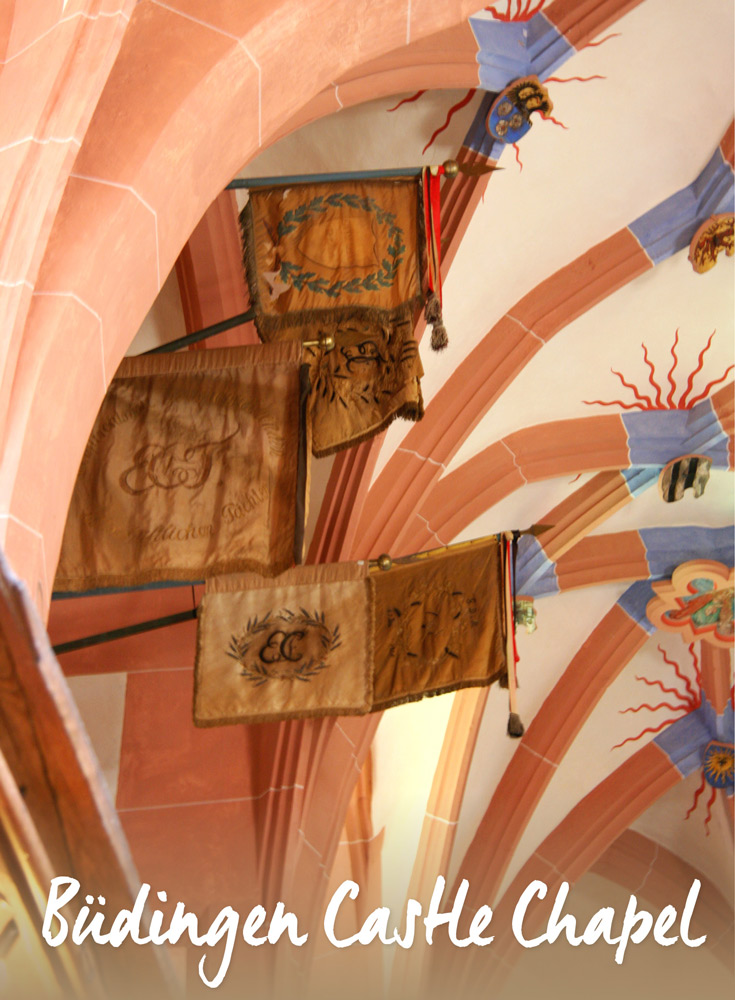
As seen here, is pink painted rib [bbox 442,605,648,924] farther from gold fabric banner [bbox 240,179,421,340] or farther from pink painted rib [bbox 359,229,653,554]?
gold fabric banner [bbox 240,179,421,340]

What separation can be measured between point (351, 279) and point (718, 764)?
788 centimetres

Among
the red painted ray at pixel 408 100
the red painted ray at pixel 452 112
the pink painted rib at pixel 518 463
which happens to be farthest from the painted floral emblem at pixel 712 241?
the red painted ray at pixel 408 100

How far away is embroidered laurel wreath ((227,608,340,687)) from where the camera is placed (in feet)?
18.6

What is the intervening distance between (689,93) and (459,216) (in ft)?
4.59

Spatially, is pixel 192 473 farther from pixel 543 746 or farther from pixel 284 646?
pixel 543 746

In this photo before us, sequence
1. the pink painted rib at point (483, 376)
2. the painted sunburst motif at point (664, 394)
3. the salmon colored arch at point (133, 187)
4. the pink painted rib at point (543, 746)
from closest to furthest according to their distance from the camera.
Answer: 1. the salmon colored arch at point (133, 187)
2. the pink painted rib at point (483, 376)
3. the painted sunburst motif at point (664, 394)
4. the pink painted rib at point (543, 746)

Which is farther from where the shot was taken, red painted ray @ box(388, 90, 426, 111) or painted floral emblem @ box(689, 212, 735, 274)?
painted floral emblem @ box(689, 212, 735, 274)

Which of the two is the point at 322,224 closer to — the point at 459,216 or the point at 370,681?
the point at 459,216

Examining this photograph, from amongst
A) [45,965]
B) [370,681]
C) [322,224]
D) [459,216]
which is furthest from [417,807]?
[45,965]

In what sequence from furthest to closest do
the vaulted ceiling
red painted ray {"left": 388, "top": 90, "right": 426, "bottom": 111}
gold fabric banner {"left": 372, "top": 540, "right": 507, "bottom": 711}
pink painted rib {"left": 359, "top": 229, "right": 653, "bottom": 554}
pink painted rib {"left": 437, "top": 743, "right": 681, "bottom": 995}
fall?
pink painted rib {"left": 437, "top": 743, "right": 681, "bottom": 995}, pink painted rib {"left": 359, "top": 229, "right": 653, "bottom": 554}, gold fabric banner {"left": 372, "top": 540, "right": 507, "bottom": 711}, red painted ray {"left": 388, "top": 90, "right": 426, "bottom": 111}, the vaulted ceiling

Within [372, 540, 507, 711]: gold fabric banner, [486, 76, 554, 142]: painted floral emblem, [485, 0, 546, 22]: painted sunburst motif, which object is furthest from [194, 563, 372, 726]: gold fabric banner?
[485, 0, 546, 22]: painted sunburst motif

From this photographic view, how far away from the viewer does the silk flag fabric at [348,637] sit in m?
5.62

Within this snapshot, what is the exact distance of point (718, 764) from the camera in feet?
36.3

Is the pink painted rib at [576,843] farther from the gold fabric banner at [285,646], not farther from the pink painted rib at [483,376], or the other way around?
the gold fabric banner at [285,646]
